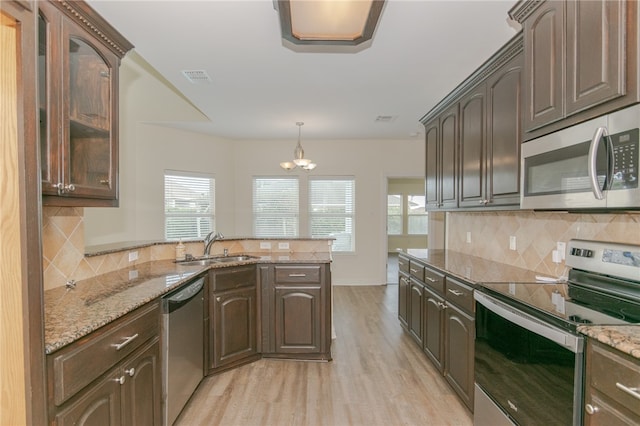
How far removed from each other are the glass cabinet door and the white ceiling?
48cm

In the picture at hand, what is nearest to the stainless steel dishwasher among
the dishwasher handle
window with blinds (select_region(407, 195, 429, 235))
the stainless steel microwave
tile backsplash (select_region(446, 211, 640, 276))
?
the dishwasher handle

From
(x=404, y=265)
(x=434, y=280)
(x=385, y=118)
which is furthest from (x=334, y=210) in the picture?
(x=434, y=280)

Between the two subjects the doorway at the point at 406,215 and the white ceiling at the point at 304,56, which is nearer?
the white ceiling at the point at 304,56

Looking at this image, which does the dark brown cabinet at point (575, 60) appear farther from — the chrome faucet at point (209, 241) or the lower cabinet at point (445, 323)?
the chrome faucet at point (209, 241)

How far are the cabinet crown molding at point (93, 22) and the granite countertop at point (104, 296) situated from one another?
4.66 feet

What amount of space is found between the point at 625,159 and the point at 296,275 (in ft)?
7.75

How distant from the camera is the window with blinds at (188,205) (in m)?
5.31

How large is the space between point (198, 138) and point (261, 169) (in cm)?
124

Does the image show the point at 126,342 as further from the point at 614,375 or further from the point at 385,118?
the point at 385,118

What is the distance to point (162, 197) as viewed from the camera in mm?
5172

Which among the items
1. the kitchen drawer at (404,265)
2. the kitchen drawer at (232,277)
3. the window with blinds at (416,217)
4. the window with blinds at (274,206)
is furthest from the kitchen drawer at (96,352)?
the window with blinds at (416,217)

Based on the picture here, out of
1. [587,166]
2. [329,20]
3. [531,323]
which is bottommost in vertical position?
[531,323]

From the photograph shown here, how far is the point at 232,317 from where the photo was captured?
2.77m

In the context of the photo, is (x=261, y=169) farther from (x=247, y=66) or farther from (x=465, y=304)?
(x=465, y=304)
